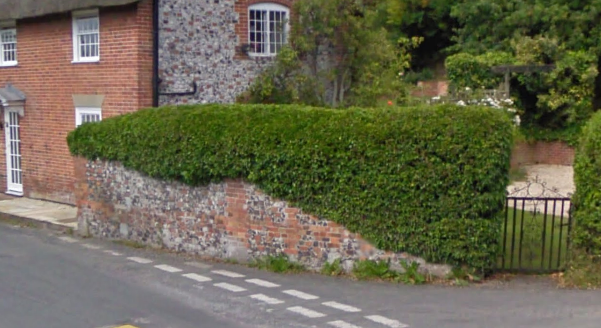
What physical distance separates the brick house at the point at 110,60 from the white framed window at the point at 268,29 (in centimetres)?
2

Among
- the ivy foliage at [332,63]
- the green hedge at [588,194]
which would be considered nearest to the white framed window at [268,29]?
the ivy foliage at [332,63]

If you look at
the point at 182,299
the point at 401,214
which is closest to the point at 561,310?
the point at 401,214

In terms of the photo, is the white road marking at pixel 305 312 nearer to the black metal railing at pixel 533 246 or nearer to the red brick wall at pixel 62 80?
the black metal railing at pixel 533 246

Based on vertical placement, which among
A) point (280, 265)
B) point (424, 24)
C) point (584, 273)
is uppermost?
point (424, 24)

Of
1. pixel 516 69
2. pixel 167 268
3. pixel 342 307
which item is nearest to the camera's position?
pixel 342 307

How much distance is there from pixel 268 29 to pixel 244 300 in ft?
28.2

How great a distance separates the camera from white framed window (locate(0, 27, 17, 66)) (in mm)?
18625

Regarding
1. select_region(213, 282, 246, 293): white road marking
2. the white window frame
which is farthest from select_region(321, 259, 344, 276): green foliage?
the white window frame

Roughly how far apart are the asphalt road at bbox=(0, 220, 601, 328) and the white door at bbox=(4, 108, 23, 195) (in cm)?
815

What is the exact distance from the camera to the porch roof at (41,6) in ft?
49.7

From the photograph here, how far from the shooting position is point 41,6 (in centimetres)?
1677

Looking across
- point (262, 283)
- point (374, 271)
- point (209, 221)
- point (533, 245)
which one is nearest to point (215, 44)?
point (209, 221)

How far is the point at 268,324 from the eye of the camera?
8164 millimetres

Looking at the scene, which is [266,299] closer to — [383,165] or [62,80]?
[383,165]
